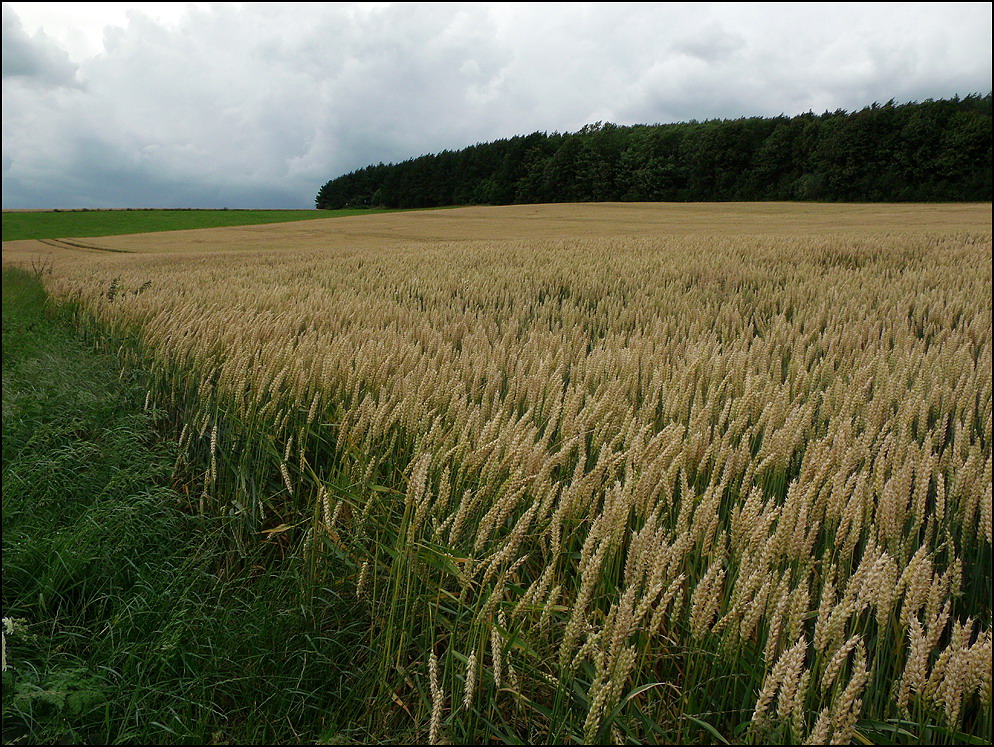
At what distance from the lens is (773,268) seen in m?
8.43

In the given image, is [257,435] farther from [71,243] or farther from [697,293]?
[71,243]

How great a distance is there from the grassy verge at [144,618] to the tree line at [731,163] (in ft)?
146

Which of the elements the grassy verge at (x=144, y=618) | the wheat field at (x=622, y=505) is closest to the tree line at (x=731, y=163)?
the wheat field at (x=622, y=505)

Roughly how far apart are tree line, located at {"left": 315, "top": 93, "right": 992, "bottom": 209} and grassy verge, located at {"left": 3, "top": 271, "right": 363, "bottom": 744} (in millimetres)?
44596

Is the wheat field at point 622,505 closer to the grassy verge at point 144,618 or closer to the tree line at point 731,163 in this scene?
the grassy verge at point 144,618

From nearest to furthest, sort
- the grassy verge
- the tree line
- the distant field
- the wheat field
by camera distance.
Result: the wheat field < the grassy verge < the distant field < the tree line

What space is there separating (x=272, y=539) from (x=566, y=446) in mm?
1270

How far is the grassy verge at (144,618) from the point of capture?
4.88ft

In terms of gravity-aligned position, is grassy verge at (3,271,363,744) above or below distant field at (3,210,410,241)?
below

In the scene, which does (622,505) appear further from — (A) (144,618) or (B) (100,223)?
(B) (100,223)

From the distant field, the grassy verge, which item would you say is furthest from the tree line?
the grassy verge

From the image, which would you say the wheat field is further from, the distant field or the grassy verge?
the distant field

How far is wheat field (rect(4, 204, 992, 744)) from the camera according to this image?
1188 mm

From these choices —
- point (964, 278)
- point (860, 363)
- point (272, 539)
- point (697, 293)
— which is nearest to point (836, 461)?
point (860, 363)
